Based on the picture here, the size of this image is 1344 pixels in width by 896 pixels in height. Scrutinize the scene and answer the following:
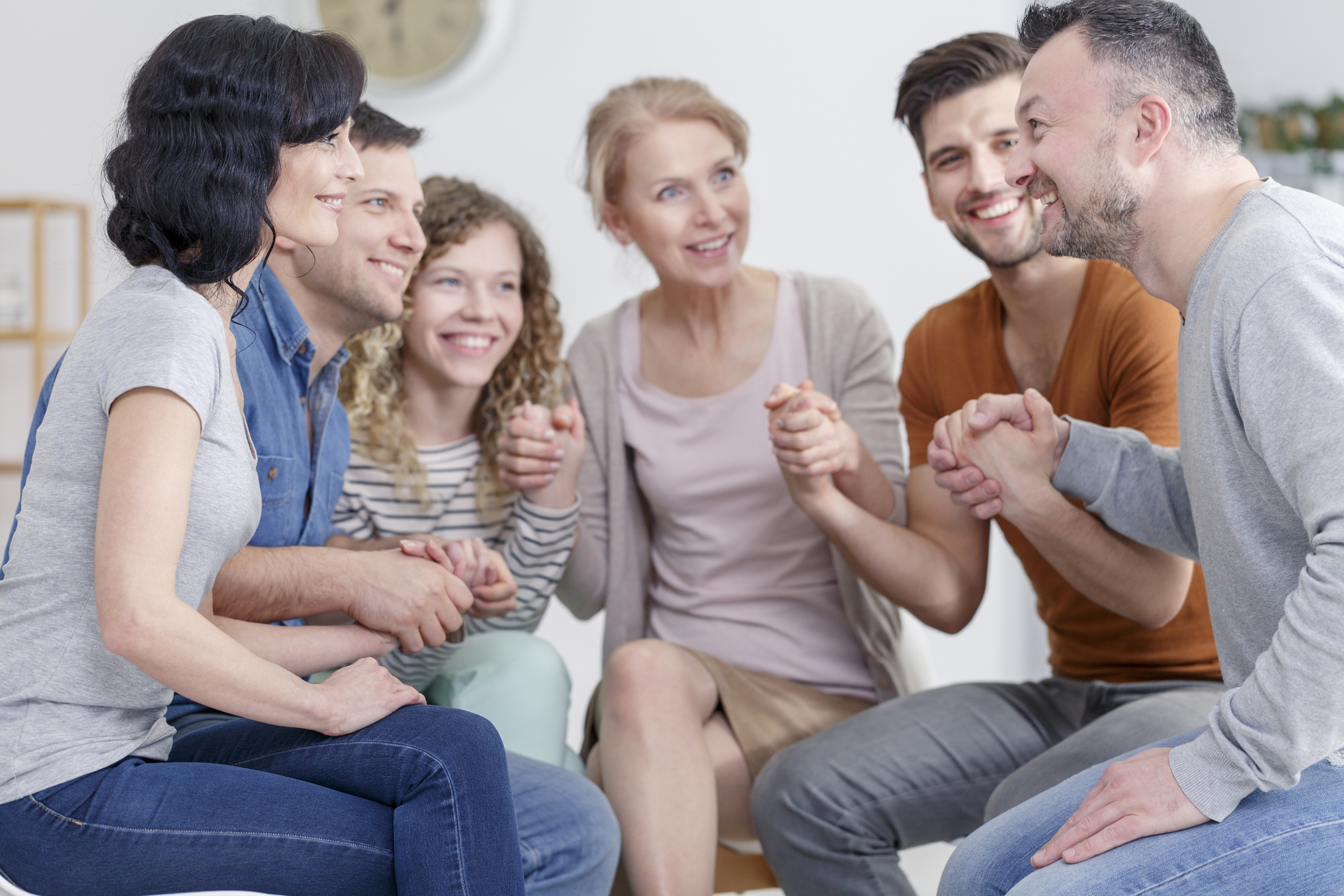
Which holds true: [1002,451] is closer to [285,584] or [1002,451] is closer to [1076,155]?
[1076,155]

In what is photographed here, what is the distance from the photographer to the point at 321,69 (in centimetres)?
113

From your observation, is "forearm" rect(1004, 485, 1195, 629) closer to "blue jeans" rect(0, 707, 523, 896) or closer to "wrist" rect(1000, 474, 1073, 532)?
"wrist" rect(1000, 474, 1073, 532)

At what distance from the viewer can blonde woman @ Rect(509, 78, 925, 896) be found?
1732 mm

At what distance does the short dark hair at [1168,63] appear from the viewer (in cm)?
110

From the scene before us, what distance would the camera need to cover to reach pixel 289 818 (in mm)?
992

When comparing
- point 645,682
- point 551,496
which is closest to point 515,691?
point 645,682

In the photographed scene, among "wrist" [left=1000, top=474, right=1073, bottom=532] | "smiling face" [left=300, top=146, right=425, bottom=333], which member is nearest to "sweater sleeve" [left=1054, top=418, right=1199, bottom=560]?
"wrist" [left=1000, top=474, right=1073, bottom=532]

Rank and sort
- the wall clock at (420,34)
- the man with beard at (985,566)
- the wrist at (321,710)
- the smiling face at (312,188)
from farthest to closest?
1. the wall clock at (420,34)
2. the man with beard at (985,566)
3. the smiling face at (312,188)
4. the wrist at (321,710)

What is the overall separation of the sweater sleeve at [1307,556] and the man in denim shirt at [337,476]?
0.68 m

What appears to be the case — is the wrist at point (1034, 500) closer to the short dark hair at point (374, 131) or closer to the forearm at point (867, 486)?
the forearm at point (867, 486)

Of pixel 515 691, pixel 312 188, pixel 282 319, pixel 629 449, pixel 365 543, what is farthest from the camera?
pixel 629 449

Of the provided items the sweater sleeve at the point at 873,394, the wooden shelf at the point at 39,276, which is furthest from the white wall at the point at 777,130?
the sweater sleeve at the point at 873,394

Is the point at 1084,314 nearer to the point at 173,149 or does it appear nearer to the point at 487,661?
the point at 487,661

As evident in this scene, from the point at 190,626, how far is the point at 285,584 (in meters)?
0.41
